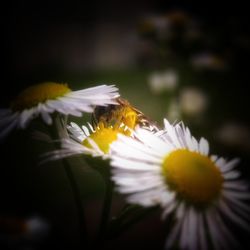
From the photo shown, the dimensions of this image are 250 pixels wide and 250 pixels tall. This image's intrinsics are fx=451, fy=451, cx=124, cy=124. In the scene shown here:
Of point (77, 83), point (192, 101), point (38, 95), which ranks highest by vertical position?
point (38, 95)

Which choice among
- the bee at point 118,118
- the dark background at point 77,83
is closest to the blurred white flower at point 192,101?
the dark background at point 77,83

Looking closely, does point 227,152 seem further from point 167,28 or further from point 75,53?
point 75,53

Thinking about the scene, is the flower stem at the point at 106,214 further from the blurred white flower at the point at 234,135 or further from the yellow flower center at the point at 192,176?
the blurred white flower at the point at 234,135

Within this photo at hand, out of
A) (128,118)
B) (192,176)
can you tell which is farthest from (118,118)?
(192,176)

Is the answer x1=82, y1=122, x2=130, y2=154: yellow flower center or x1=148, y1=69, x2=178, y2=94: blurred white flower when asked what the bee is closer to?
x1=82, y1=122, x2=130, y2=154: yellow flower center

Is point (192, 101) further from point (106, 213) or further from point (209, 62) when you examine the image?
point (106, 213)

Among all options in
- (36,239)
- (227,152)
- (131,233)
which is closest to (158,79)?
(227,152)
